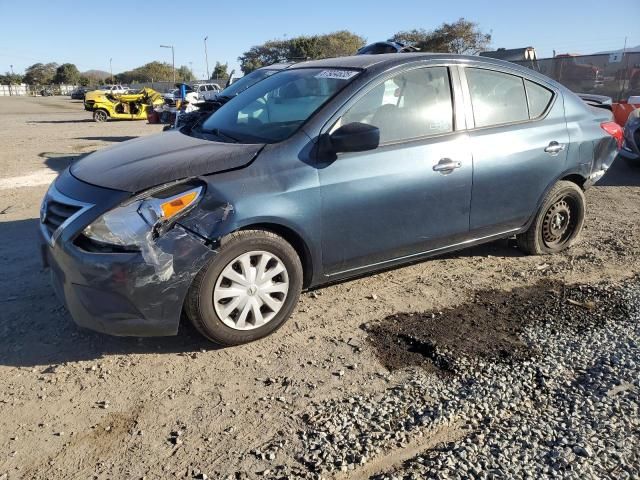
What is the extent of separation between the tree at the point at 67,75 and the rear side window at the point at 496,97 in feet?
412

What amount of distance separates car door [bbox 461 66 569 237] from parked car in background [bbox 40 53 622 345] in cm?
1

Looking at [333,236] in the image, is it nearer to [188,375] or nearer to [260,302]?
[260,302]

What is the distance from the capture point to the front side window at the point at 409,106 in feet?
12.3

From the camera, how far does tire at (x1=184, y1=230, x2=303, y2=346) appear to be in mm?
3131

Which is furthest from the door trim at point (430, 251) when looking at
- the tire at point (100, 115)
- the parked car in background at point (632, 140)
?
the tire at point (100, 115)

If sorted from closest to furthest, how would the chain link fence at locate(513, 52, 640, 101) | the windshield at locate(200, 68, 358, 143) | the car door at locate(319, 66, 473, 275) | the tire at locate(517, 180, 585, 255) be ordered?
the car door at locate(319, 66, 473, 275) < the windshield at locate(200, 68, 358, 143) < the tire at locate(517, 180, 585, 255) < the chain link fence at locate(513, 52, 640, 101)

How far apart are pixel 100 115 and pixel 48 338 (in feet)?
78.7

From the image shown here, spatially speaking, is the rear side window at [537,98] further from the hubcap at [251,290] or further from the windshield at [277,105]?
the hubcap at [251,290]

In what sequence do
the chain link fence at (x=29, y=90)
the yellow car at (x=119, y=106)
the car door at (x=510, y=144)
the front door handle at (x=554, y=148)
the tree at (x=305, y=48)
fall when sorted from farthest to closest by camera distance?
the chain link fence at (x=29, y=90)
the tree at (x=305, y=48)
the yellow car at (x=119, y=106)
the front door handle at (x=554, y=148)
the car door at (x=510, y=144)

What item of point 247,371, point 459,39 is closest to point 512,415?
point 247,371

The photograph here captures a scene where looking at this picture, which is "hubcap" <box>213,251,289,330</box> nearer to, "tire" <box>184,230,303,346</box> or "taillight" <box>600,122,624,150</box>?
"tire" <box>184,230,303,346</box>

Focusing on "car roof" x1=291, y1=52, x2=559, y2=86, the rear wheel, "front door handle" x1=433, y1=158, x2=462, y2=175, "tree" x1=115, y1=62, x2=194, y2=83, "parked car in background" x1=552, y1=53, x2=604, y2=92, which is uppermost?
"tree" x1=115, y1=62, x2=194, y2=83

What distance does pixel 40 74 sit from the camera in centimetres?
12019

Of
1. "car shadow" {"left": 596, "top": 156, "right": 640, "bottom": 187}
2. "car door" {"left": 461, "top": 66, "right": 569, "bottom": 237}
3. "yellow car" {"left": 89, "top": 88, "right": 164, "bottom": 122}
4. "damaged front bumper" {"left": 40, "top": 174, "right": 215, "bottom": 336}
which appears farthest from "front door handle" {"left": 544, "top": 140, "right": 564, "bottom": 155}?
"yellow car" {"left": 89, "top": 88, "right": 164, "bottom": 122}
